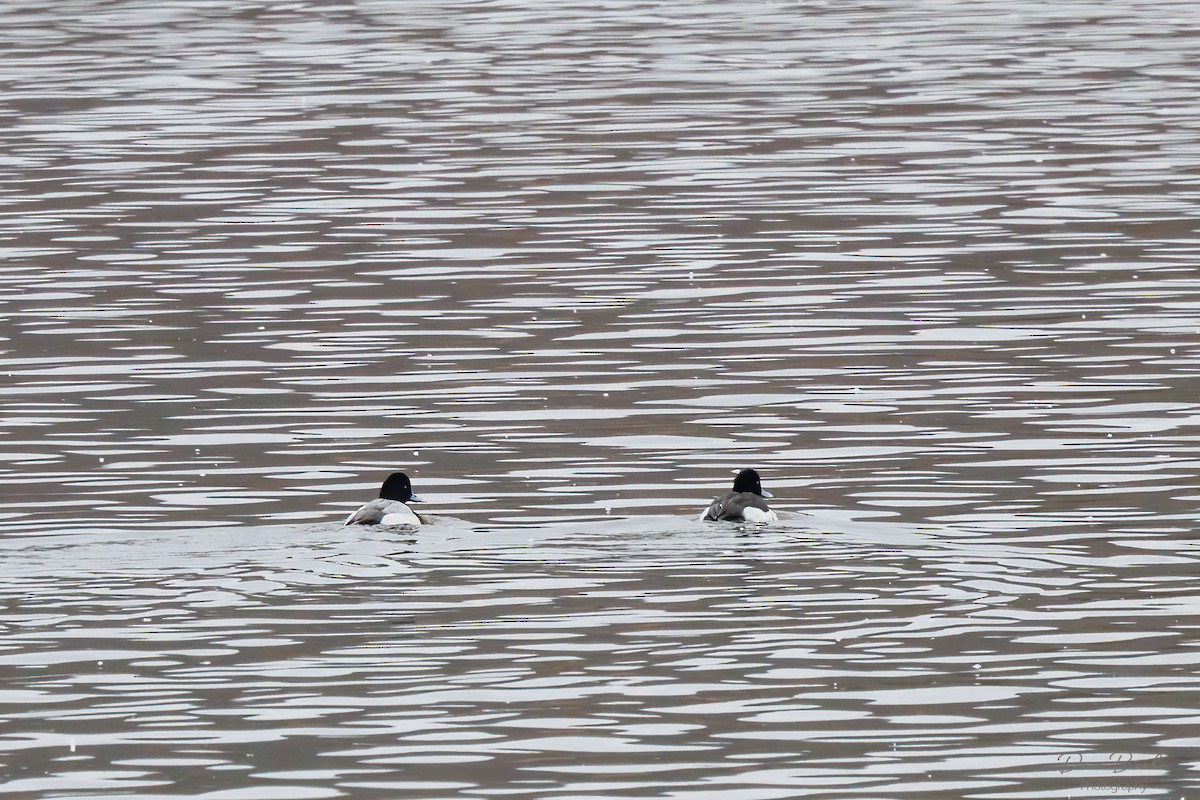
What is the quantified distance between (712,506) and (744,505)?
0.25 m

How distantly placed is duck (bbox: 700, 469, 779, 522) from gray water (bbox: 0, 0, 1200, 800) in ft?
0.71

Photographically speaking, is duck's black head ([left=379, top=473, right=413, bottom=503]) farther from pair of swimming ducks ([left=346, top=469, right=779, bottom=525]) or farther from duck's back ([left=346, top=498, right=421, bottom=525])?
duck's back ([left=346, top=498, right=421, bottom=525])

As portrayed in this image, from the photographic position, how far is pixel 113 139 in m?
39.8

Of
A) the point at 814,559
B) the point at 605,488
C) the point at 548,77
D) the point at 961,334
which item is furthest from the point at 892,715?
the point at 548,77

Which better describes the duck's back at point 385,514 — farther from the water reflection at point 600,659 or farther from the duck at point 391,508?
the water reflection at point 600,659

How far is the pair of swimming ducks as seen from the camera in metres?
16.0

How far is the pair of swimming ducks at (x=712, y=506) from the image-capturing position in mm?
16000

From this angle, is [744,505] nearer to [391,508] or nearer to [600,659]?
[391,508]

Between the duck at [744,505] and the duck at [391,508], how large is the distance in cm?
181

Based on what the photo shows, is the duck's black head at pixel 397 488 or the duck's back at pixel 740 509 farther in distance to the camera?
the duck's black head at pixel 397 488

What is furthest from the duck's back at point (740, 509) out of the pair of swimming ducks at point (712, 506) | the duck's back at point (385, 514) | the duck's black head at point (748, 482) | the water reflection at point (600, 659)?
the duck's back at point (385, 514)

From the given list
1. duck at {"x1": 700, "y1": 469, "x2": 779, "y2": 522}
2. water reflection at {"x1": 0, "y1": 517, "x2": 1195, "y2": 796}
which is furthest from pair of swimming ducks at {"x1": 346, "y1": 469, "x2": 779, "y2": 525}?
water reflection at {"x1": 0, "y1": 517, "x2": 1195, "y2": 796}

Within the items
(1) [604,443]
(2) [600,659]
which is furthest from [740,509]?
(1) [604,443]

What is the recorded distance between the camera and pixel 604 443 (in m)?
19.4
